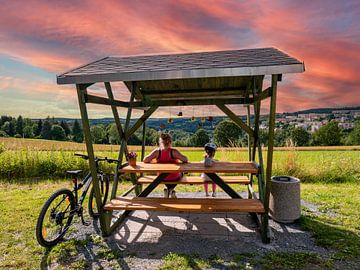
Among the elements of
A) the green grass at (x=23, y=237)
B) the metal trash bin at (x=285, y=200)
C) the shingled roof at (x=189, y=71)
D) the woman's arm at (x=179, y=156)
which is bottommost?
the green grass at (x=23, y=237)

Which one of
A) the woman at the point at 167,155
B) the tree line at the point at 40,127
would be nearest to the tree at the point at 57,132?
the tree line at the point at 40,127

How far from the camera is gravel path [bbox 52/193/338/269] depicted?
360 cm

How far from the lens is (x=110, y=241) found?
4043 mm

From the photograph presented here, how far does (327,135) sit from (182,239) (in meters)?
36.6

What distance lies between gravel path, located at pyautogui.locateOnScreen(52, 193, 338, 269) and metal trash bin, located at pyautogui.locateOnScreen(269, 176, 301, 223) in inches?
5.6

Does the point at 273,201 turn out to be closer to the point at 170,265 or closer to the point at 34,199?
the point at 170,265

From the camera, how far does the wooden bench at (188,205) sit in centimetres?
384

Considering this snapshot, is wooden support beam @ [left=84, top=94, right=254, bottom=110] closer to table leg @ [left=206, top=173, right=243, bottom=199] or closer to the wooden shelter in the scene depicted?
A: the wooden shelter

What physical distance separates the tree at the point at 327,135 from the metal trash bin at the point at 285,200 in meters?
34.5

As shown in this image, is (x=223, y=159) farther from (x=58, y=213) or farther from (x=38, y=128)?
(x=38, y=128)

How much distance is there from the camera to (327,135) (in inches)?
1394

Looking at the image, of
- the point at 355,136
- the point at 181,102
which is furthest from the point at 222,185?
the point at 355,136

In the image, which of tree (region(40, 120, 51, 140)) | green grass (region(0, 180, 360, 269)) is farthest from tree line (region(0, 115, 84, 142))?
green grass (region(0, 180, 360, 269))

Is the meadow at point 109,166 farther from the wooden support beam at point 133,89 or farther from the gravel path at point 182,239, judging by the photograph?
the gravel path at point 182,239
